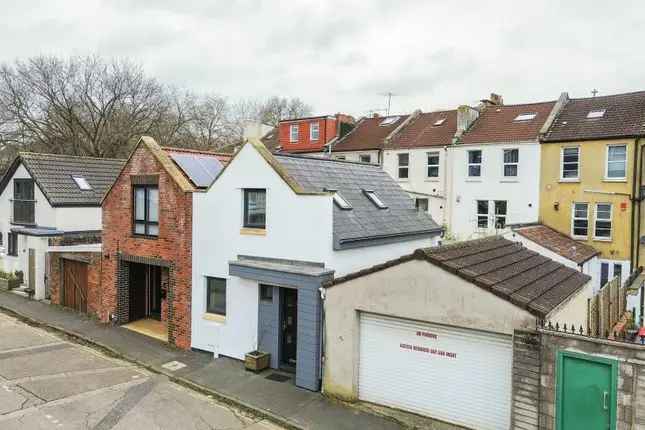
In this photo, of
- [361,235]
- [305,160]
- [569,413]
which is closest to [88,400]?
[361,235]

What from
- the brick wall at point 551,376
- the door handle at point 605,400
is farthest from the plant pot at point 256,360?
the door handle at point 605,400

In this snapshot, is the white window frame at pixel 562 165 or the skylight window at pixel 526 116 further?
the skylight window at pixel 526 116

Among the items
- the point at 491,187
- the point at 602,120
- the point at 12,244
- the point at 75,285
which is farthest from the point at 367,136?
the point at 12,244

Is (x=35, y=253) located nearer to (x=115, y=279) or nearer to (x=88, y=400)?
(x=115, y=279)

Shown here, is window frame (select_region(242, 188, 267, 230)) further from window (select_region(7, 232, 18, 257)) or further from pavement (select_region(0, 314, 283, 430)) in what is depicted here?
window (select_region(7, 232, 18, 257))

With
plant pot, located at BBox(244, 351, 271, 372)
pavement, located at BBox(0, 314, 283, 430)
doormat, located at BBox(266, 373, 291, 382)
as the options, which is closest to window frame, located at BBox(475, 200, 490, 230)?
plant pot, located at BBox(244, 351, 271, 372)

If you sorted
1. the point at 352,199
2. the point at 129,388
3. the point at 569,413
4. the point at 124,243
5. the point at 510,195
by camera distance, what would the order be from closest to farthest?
the point at 569,413, the point at 129,388, the point at 352,199, the point at 124,243, the point at 510,195

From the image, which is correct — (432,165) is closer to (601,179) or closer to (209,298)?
(601,179)

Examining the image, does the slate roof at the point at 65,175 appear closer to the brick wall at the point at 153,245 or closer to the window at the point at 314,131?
the brick wall at the point at 153,245
